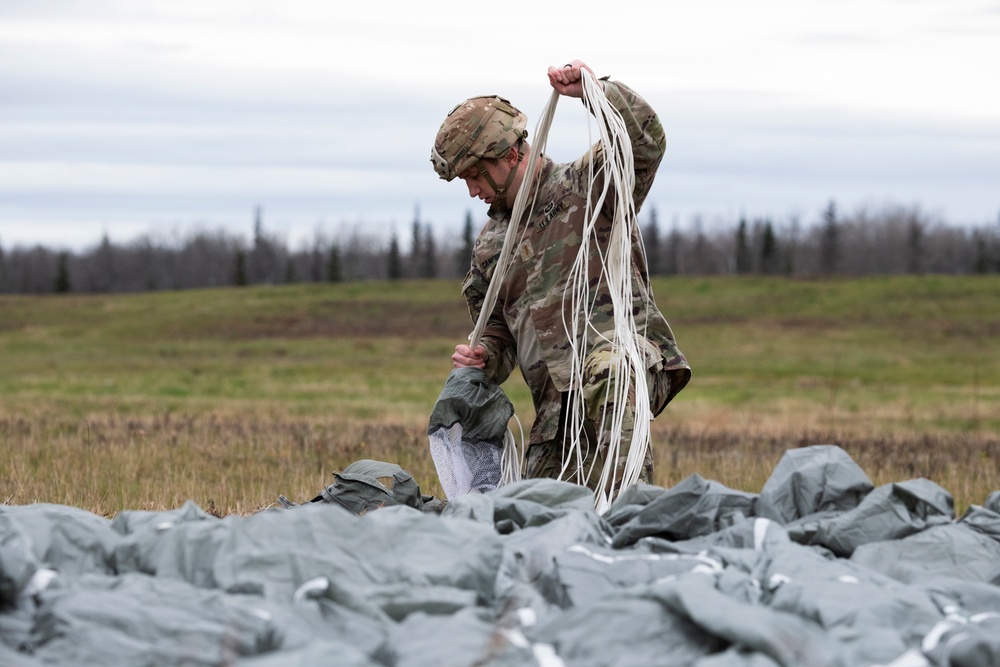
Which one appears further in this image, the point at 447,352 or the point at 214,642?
Result: the point at 447,352

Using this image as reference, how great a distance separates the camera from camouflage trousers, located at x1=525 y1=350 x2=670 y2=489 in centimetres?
563

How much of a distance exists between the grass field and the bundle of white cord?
2.26 m

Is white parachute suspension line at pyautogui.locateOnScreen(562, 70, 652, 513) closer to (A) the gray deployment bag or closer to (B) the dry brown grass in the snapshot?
(A) the gray deployment bag

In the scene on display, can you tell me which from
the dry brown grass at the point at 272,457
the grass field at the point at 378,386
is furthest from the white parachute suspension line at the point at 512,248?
the grass field at the point at 378,386

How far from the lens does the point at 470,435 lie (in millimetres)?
6227

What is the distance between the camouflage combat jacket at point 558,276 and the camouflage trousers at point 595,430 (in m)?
0.08

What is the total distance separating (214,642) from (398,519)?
0.89m

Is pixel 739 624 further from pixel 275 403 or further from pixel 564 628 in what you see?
pixel 275 403

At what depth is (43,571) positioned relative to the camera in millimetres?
3420

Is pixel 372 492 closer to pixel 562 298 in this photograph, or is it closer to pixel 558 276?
pixel 562 298

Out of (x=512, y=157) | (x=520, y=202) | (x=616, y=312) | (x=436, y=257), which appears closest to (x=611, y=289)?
(x=616, y=312)

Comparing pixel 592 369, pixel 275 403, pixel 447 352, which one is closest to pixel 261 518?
pixel 592 369

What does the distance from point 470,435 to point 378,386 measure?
59.9ft

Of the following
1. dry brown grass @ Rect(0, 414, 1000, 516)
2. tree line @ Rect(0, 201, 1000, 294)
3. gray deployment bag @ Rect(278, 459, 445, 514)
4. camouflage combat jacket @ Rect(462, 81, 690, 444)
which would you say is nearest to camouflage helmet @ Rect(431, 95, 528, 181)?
camouflage combat jacket @ Rect(462, 81, 690, 444)
